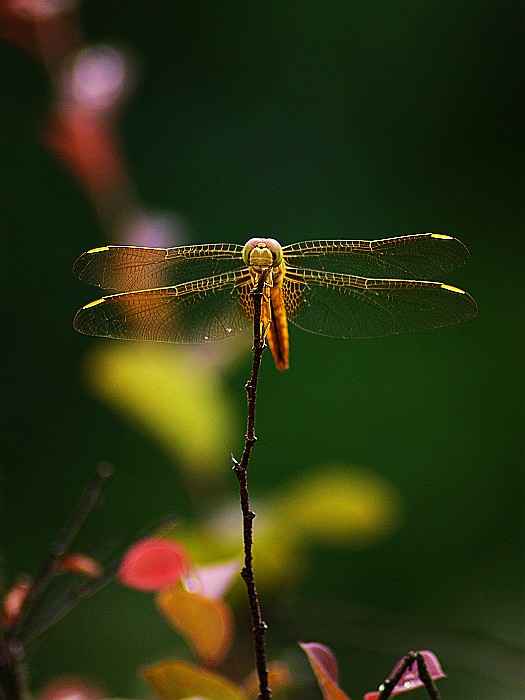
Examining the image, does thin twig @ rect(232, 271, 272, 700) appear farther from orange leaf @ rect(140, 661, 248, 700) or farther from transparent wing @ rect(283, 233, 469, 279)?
transparent wing @ rect(283, 233, 469, 279)

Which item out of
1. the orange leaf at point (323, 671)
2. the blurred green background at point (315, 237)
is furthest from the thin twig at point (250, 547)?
the blurred green background at point (315, 237)

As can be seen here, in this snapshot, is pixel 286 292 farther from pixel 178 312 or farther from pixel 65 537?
pixel 65 537

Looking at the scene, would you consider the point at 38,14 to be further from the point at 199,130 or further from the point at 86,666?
the point at 199,130

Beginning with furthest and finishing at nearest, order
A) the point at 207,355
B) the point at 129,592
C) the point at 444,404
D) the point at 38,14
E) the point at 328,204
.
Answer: the point at 328,204, the point at 444,404, the point at 129,592, the point at 207,355, the point at 38,14

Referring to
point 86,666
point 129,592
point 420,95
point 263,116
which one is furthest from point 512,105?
point 86,666

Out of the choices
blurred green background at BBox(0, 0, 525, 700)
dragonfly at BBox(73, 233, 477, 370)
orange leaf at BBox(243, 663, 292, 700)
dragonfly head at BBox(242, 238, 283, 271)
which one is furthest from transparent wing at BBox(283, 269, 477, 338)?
blurred green background at BBox(0, 0, 525, 700)

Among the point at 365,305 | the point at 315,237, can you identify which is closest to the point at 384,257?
the point at 365,305
